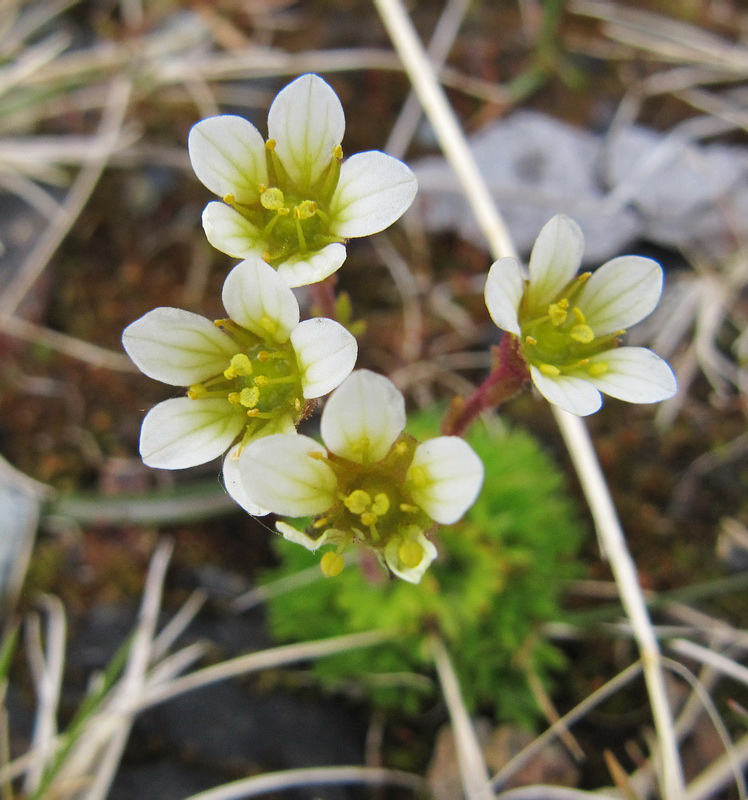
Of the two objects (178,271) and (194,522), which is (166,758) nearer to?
(194,522)

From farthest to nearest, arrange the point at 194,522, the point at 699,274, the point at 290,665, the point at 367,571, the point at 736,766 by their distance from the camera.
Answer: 1. the point at 699,274
2. the point at 194,522
3. the point at 290,665
4. the point at 367,571
5. the point at 736,766

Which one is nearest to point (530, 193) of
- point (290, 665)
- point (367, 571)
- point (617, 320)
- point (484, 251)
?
point (484, 251)

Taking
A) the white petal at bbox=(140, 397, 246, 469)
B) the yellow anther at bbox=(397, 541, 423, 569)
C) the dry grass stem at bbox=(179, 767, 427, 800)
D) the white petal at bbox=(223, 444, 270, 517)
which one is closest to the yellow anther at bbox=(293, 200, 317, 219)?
the white petal at bbox=(140, 397, 246, 469)

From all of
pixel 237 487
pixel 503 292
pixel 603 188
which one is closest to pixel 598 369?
pixel 503 292

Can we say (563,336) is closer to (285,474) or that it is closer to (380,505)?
(380,505)

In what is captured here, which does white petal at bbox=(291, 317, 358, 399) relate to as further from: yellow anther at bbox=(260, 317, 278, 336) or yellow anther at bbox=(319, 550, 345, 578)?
yellow anther at bbox=(319, 550, 345, 578)

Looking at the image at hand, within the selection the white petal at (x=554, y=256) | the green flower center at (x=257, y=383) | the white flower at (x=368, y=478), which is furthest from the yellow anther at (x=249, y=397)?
the white petal at (x=554, y=256)
